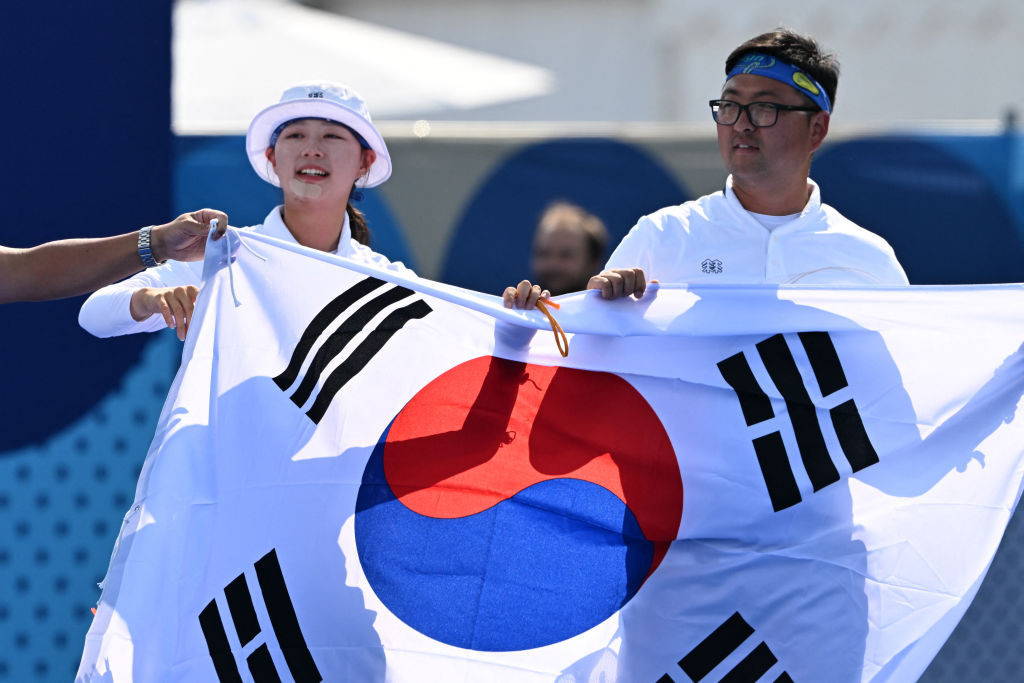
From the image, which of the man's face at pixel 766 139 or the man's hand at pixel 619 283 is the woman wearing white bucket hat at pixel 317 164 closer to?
the man's hand at pixel 619 283

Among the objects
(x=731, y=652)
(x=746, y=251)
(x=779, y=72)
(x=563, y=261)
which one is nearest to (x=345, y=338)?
(x=746, y=251)

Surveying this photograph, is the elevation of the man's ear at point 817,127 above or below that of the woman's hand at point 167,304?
above

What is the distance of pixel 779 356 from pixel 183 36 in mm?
5120

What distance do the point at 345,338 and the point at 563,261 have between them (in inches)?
63.7

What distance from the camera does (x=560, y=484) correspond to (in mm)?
2912

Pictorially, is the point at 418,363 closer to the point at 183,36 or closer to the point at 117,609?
the point at 117,609

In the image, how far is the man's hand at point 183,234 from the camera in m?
2.79

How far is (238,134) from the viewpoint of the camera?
474cm

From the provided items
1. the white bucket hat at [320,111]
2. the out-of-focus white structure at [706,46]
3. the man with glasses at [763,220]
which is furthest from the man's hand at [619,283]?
the out-of-focus white structure at [706,46]

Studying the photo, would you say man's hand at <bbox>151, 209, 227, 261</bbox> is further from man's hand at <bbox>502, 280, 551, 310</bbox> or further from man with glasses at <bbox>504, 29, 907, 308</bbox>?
man with glasses at <bbox>504, 29, 907, 308</bbox>

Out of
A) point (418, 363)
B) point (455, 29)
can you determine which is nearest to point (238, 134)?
point (418, 363)

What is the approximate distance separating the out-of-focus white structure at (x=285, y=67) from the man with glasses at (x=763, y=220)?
10.9ft

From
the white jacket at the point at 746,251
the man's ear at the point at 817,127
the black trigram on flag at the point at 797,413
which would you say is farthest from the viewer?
the man's ear at the point at 817,127

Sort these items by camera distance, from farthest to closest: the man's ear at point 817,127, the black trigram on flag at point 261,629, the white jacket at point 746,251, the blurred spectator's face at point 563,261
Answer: the blurred spectator's face at point 563,261, the man's ear at point 817,127, the white jacket at point 746,251, the black trigram on flag at point 261,629
